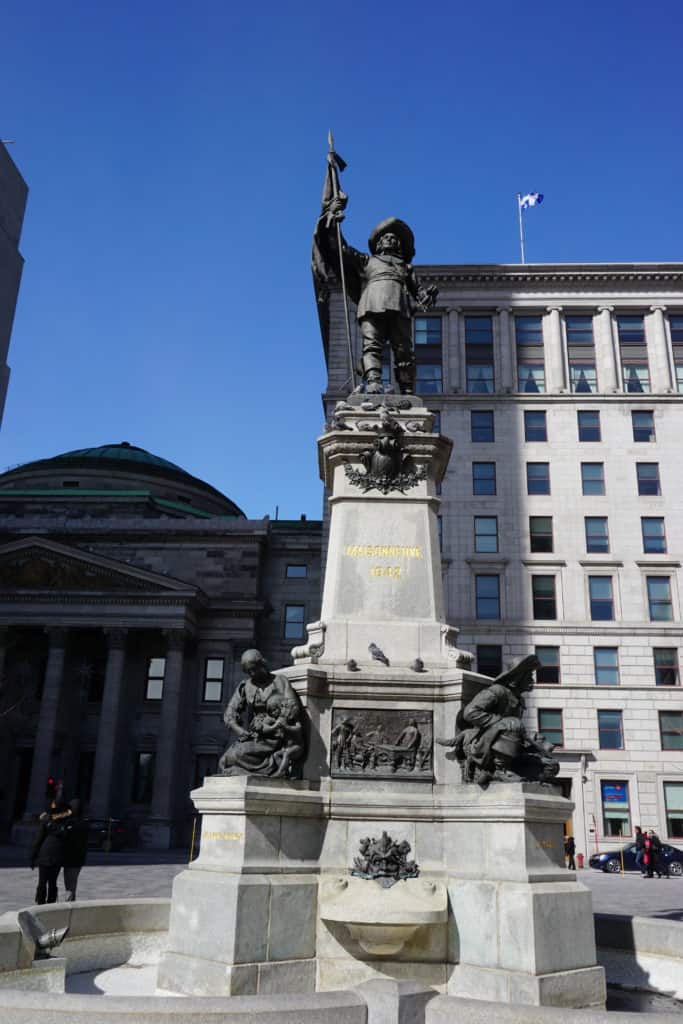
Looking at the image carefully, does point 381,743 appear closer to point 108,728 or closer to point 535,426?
A: point 108,728

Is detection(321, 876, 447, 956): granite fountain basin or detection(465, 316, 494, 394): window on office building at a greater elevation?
detection(465, 316, 494, 394): window on office building

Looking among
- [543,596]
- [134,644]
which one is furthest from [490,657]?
[134,644]

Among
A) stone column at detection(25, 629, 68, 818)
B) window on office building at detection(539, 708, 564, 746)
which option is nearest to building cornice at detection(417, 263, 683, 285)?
window on office building at detection(539, 708, 564, 746)

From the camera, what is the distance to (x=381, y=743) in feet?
30.5

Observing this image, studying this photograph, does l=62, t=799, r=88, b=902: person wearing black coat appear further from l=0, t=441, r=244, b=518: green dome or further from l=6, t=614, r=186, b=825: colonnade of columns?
l=0, t=441, r=244, b=518: green dome

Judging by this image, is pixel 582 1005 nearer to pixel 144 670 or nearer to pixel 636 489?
pixel 636 489

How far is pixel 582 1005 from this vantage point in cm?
764

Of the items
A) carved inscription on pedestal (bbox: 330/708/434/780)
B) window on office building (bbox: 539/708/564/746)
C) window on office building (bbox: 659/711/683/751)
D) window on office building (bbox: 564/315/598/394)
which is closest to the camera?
carved inscription on pedestal (bbox: 330/708/434/780)

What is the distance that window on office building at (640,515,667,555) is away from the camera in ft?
171

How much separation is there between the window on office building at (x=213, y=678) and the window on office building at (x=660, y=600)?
92.3 feet

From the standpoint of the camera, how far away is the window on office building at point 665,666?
49156mm

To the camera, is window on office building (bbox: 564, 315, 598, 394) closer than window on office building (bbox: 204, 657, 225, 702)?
Yes

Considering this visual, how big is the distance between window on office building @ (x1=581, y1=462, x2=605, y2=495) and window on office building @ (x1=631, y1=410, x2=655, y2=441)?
10.6 feet

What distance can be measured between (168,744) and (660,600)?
31529 mm
